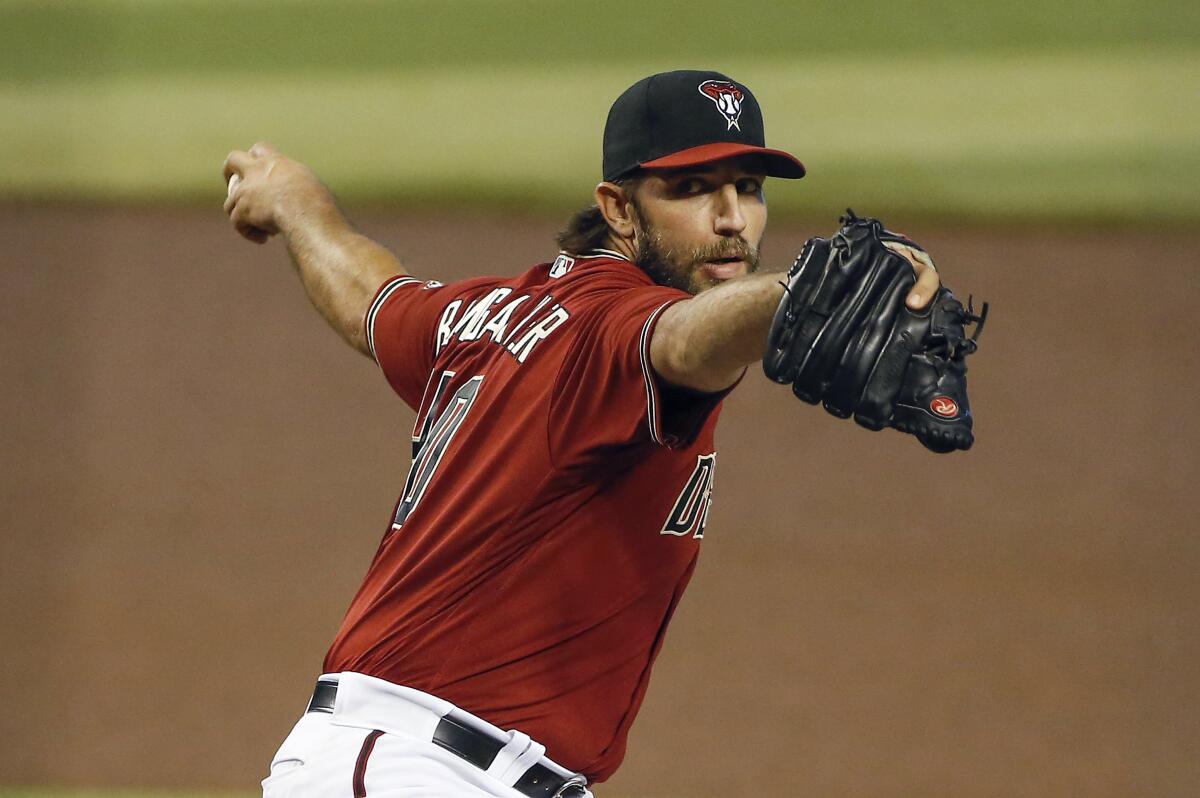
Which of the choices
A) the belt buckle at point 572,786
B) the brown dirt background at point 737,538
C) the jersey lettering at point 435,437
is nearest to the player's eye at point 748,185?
the jersey lettering at point 435,437

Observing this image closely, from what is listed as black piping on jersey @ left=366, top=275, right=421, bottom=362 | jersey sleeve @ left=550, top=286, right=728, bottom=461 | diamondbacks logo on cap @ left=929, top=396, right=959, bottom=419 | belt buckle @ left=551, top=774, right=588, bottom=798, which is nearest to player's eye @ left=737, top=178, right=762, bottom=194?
jersey sleeve @ left=550, top=286, right=728, bottom=461

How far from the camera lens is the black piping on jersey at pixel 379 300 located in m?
2.15

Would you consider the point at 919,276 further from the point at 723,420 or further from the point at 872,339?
the point at 723,420

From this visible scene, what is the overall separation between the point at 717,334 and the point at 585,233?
0.77 meters

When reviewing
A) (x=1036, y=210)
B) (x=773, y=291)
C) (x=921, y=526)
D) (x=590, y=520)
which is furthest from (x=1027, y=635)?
(x=773, y=291)

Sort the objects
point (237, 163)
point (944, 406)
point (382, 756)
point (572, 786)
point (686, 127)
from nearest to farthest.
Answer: point (944, 406)
point (382, 756)
point (572, 786)
point (686, 127)
point (237, 163)

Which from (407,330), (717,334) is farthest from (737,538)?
(717,334)

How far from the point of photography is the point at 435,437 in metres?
1.76

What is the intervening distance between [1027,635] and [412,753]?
2.93 m

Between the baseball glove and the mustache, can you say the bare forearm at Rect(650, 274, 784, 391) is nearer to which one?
the baseball glove

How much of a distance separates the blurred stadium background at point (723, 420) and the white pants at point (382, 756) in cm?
263

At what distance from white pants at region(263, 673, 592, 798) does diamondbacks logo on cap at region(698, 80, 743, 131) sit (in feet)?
2.86

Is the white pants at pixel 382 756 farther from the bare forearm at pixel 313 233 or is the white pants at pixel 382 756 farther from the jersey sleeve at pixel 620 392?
the bare forearm at pixel 313 233

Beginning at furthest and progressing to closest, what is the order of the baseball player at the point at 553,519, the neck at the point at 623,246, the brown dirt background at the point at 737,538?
the brown dirt background at the point at 737,538, the neck at the point at 623,246, the baseball player at the point at 553,519
